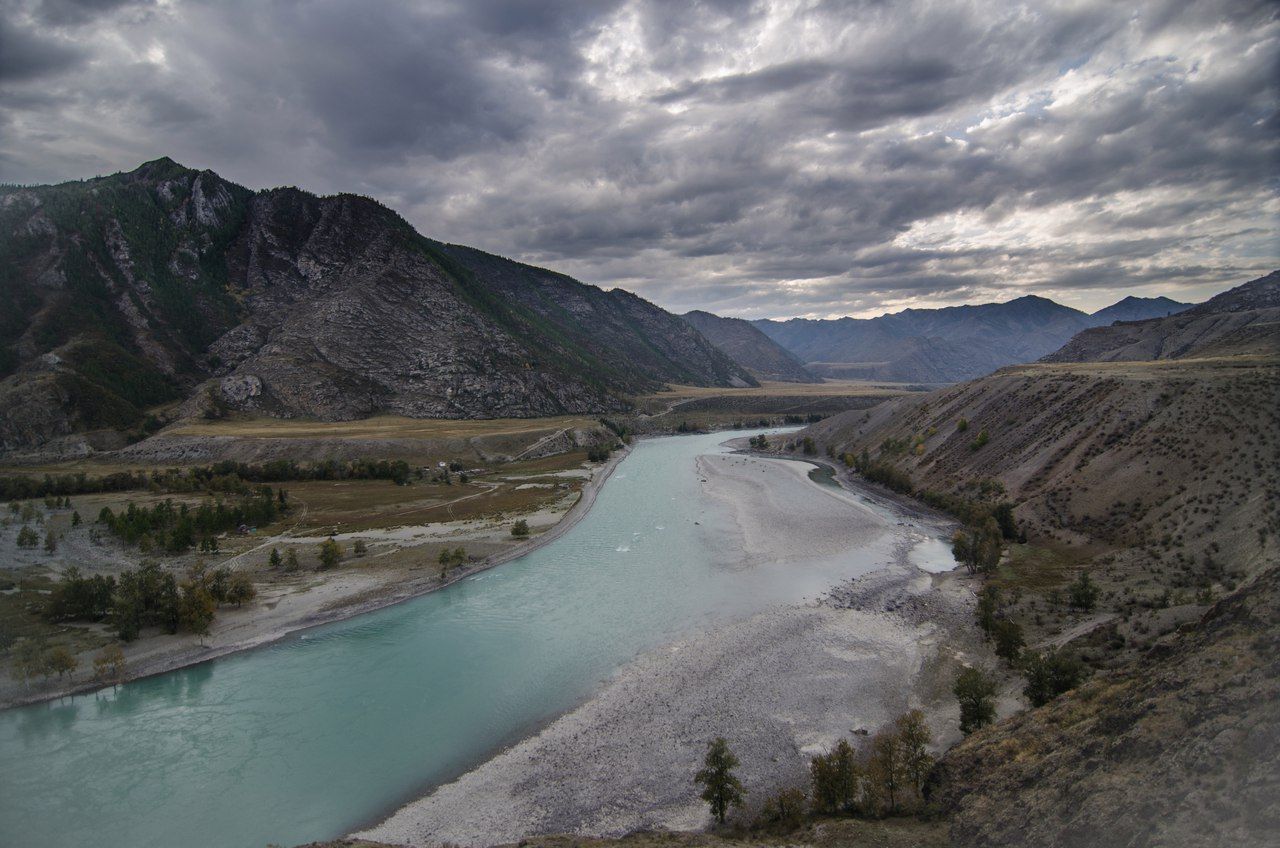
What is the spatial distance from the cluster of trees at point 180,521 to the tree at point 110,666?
80.2 ft

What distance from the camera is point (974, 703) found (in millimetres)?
27516

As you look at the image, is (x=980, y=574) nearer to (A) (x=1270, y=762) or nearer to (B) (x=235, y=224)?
(A) (x=1270, y=762)

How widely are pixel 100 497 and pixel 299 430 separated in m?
42.3

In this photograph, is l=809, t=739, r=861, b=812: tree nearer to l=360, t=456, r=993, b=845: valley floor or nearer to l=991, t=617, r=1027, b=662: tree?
l=360, t=456, r=993, b=845: valley floor

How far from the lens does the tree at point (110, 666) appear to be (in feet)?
118

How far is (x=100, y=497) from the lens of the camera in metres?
81.4

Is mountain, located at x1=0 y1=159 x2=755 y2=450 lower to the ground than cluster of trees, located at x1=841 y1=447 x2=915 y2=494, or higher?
higher

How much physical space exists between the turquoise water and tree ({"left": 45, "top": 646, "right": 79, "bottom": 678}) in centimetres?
244

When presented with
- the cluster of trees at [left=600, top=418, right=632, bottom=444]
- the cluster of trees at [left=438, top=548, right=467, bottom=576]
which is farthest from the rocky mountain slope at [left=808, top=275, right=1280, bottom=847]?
the cluster of trees at [left=600, top=418, right=632, bottom=444]

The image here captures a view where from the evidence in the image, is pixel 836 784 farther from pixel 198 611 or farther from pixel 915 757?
pixel 198 611

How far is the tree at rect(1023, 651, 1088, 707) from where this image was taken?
27.3m

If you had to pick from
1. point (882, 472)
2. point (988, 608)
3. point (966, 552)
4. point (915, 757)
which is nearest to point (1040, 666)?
point (915, 757)

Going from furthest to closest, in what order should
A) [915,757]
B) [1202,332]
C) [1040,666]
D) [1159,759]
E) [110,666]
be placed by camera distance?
[1202,332], [110,666], [1040,666], [915,757], [1159,759]

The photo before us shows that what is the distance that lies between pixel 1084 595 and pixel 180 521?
83587 mm
